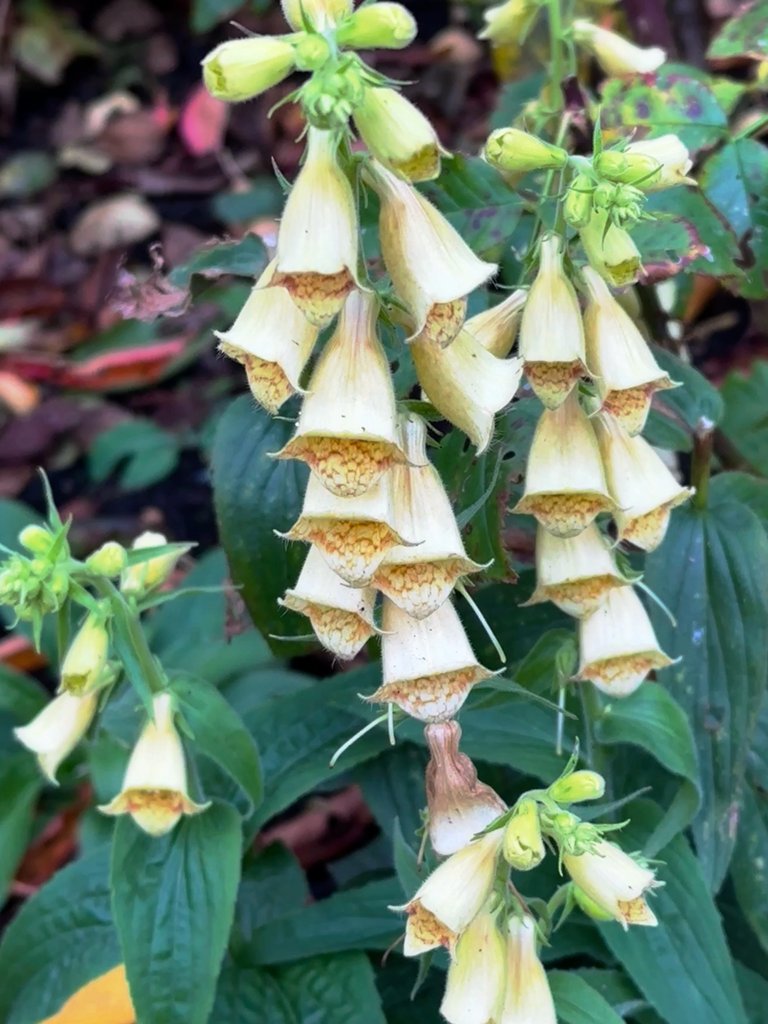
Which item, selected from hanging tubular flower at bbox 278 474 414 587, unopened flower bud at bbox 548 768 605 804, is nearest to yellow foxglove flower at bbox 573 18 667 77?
hanging tubular flower at bbox 278 474 414 587

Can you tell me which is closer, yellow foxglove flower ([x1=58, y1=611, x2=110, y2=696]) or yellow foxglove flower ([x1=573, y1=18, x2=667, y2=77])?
yellow foxglove flower ([x1=58, y1=611, x2=110, y2=696])

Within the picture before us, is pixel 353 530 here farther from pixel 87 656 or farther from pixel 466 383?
pixel 87 656

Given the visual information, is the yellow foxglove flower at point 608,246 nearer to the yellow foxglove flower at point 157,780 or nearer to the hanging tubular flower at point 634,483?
the hanging tubular flower at point 634,483

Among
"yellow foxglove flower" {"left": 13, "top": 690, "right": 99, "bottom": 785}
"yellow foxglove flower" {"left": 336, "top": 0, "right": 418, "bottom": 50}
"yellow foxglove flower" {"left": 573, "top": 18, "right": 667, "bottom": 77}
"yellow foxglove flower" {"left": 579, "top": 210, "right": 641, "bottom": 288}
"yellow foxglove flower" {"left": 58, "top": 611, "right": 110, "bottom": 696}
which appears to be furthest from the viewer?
"yellow foxglove flower" {"left": 573, "top": 18, "right": 667, "bottom": 77}

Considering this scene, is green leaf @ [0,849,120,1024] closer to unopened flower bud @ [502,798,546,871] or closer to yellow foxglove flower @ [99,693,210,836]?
yellow foxglove flower @ [99,693,210,836]

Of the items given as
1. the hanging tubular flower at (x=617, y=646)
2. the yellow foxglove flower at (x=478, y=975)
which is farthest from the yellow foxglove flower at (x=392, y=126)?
the yellow foxglove flower at (x=478, y=975)

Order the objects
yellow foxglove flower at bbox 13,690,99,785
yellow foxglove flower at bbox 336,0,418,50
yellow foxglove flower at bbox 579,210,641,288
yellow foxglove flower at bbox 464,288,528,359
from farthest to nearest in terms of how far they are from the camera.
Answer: yellow foxglove flower at bbox 13,690,99,785 < yellow foxglove flower at bbox 464,288,528,359 < yellow foxglove flower at bbox 579,210,641,288 < yellow foxglove flower at bbox 336,0,418,50

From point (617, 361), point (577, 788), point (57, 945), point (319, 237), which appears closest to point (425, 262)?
point (319, 237)

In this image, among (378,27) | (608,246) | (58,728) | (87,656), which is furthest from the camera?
(58,728)
